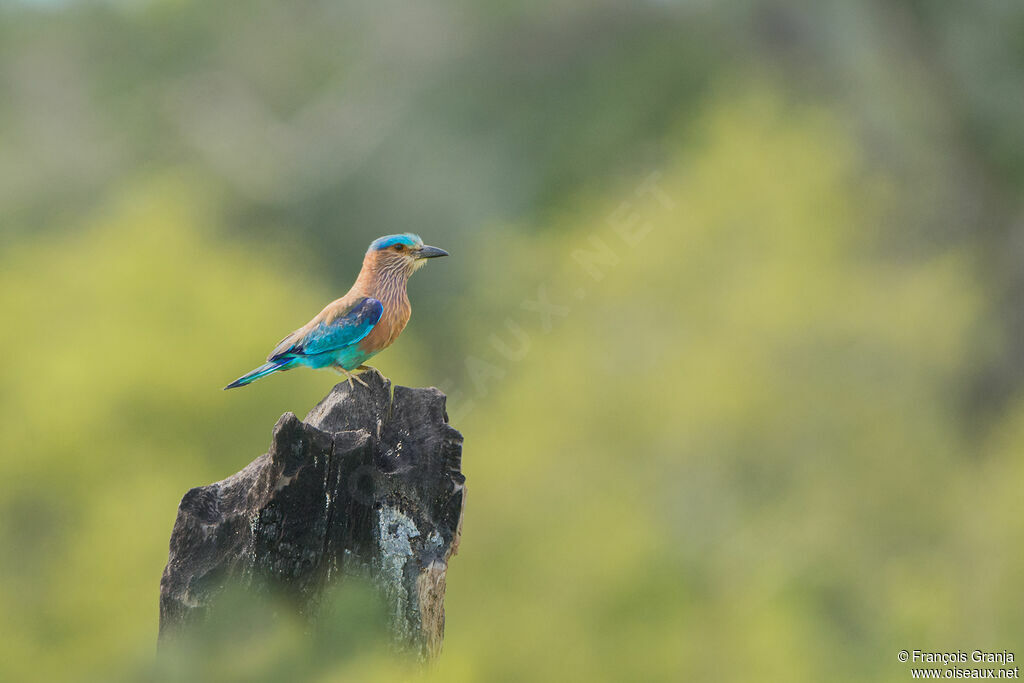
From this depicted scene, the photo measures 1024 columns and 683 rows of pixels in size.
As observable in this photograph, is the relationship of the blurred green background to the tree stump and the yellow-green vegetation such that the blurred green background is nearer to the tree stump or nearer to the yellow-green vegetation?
the yellow-green vegetation

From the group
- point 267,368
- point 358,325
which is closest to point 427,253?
point 358,325

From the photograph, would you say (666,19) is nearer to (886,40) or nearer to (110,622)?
(886,40)

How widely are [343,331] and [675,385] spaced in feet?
31.5

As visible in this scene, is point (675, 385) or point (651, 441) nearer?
point (675, 385)

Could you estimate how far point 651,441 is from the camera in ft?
43.6

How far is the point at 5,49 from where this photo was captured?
1225 inches

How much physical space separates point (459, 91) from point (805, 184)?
14.3 metres

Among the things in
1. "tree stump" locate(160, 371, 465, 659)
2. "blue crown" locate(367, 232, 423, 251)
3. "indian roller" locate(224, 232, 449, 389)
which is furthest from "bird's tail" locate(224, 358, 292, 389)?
"blue crown" locate(367, 232, 423, 251)

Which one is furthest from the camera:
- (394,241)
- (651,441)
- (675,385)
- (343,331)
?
(651,441)

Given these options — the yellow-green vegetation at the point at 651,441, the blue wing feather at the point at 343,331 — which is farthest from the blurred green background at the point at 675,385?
the blue wing feather at the point at 343,331

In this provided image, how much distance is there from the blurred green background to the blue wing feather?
18.2 feet

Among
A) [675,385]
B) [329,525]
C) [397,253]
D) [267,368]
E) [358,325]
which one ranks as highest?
[675,385]

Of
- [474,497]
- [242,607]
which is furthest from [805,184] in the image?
[242,607]

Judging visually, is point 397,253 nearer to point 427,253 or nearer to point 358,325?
point 427,253
